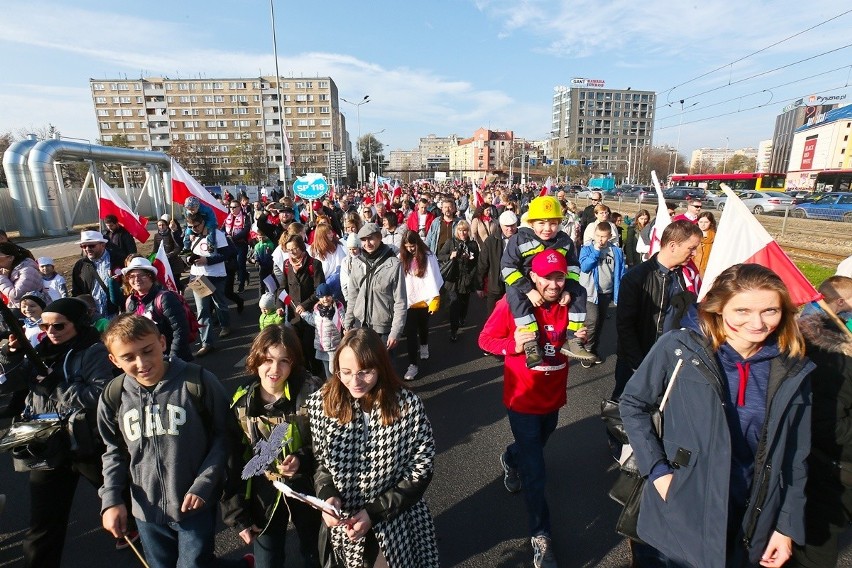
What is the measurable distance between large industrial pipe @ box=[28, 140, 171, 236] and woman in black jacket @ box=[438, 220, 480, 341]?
1735 centimetres

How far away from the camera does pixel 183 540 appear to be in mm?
2156

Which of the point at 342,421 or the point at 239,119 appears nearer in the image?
the point at 342,421

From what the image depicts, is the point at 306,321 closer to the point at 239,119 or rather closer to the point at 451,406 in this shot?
the point at 451,406

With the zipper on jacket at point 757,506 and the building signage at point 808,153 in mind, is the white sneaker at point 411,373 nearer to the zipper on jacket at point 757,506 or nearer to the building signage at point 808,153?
the zipper on jacket at point 757,506

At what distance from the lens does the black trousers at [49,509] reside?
2.44 meters

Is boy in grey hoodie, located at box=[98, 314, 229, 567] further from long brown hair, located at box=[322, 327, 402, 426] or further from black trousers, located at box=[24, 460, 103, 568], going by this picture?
long brown hair, located at box=[322, 327, 402, 426]

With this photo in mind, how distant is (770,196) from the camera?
29.9 meters

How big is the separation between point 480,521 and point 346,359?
1.84 metres

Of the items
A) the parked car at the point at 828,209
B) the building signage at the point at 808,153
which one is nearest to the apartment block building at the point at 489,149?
the building signage at the point at 808,153

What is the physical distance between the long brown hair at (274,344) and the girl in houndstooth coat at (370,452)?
0.34 metres

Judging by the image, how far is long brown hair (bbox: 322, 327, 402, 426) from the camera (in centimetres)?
196

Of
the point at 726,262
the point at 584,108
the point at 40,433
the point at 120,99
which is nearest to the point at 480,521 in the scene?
the point at 726,262

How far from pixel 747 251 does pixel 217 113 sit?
106519mm

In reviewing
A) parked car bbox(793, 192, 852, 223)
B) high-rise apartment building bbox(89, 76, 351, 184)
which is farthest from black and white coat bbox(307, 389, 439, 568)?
high-rise apartment building bbox(89, 76, 351, 184)
